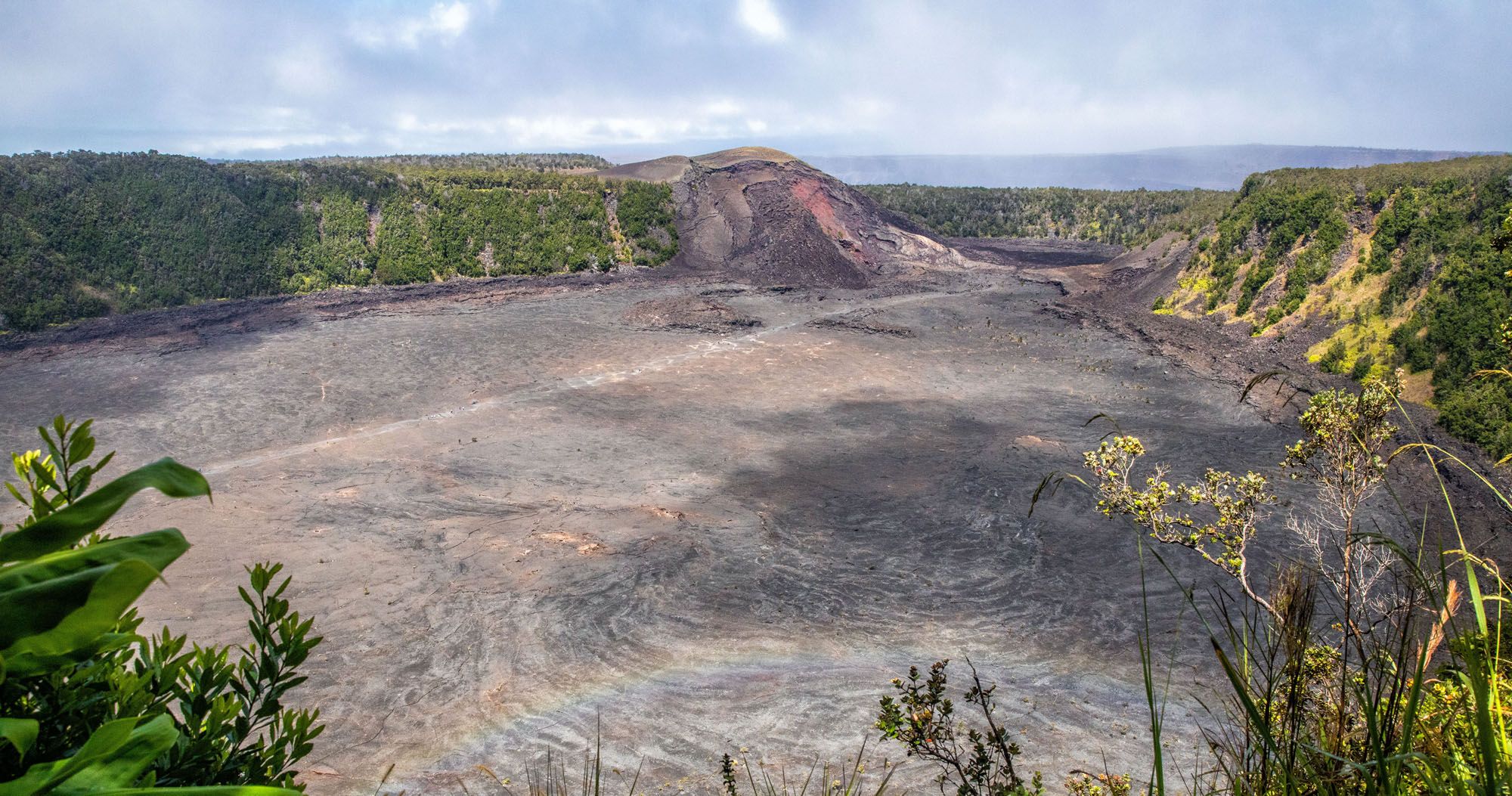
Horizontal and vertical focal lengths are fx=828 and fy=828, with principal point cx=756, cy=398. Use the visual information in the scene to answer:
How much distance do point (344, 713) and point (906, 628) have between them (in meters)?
5.52

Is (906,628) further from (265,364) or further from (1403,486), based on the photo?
(265,364)

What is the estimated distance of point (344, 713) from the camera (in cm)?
737

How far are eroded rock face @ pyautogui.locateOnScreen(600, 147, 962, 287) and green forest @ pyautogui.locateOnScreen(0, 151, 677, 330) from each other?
70.9 inches

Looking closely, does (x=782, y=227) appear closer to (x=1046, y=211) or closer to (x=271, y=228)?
(x=271, y=228)

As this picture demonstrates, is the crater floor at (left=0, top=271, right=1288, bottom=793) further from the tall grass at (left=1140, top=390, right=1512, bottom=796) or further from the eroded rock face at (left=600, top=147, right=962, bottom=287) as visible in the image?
the eroded rock face at (left=600, top=147, right=962, bottom=287)

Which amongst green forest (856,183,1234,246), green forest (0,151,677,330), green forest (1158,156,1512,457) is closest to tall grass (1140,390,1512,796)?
green forest (1158,156,1512,457)

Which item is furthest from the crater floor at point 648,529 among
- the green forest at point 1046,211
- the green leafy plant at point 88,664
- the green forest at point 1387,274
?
the green forest at point 1046,211

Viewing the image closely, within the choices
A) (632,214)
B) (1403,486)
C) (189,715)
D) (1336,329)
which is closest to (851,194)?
(632,214)

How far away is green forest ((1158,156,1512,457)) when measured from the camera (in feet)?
52.4

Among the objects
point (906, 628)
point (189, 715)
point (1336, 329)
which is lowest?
point (906, 628)

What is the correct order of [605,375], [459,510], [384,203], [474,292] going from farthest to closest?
[384,203] → [474,292] → [605,375] → [459,510]

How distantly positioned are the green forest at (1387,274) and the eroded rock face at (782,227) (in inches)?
519

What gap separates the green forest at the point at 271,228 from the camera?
25.4m

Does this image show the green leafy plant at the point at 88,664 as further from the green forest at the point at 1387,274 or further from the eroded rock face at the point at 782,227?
the eroded rock face at the point at 782,227
